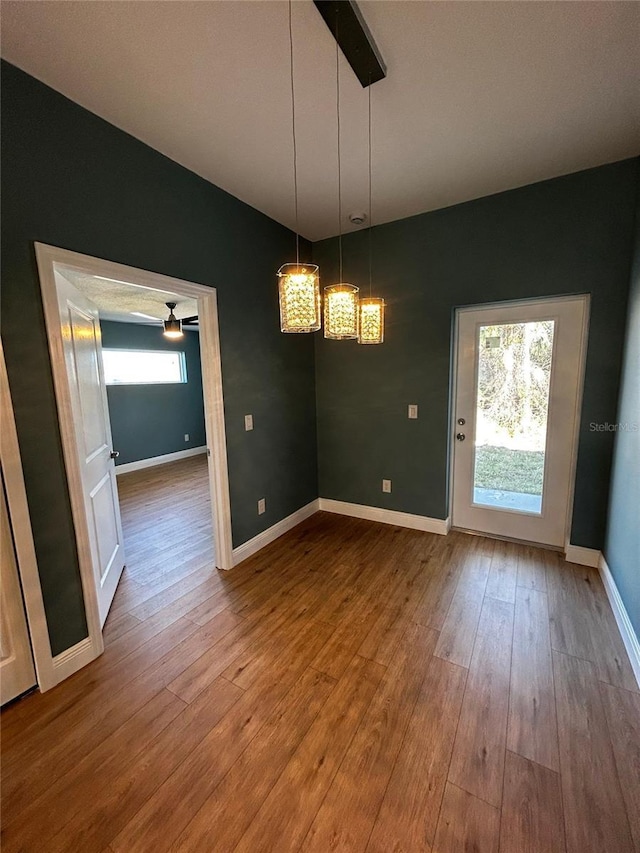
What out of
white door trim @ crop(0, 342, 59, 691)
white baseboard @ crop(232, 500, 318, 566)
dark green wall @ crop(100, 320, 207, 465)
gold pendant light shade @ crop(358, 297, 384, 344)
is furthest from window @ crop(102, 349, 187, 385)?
gold pendant light shade @ crop(358, 297, 384, 344)

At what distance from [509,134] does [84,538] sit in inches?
Answer: 127

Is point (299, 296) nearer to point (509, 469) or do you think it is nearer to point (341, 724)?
point (341, 724)

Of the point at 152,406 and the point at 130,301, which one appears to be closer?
the point at 130,301

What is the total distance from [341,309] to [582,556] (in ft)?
8.63

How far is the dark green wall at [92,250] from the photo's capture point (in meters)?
1.47

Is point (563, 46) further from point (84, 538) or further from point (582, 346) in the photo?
point (84, 538)

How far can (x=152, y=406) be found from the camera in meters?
6.19

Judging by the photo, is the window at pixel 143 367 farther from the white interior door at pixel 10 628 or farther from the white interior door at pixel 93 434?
the white interior door at pixel 10 628

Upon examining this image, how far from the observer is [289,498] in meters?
3.29

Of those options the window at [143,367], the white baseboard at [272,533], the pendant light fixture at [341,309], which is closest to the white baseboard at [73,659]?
the white baseboard at [272,533]

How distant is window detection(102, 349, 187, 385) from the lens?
5.67 metres

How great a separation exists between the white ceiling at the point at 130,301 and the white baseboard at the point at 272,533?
208 centimetres

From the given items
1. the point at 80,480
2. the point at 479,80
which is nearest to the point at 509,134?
the point at 479,80

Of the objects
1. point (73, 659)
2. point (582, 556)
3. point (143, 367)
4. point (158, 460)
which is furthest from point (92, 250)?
point (158, 460)
